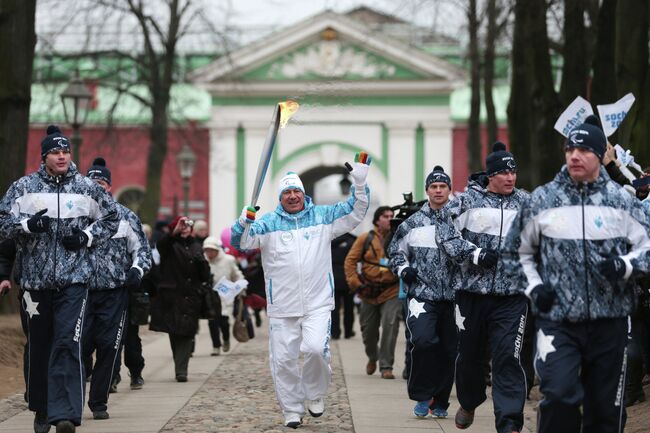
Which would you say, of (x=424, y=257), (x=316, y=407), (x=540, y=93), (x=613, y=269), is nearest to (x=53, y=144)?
(x=316, y=407)

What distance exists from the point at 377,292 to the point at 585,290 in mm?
7873

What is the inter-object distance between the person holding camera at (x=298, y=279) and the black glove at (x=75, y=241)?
1248 millimetres

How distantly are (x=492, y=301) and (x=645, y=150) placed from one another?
5648mm

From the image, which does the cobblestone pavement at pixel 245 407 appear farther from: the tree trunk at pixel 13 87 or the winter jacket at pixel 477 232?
the tree trunk at pixel 13 87

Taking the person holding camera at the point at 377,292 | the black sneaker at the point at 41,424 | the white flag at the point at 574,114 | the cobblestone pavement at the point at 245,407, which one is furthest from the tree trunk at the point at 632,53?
the black sneaker at the point at 41,424

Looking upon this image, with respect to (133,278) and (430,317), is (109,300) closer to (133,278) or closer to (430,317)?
(133,278)

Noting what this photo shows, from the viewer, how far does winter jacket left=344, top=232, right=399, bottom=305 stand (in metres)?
14.9

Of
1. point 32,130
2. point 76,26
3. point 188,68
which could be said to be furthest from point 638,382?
point 32,130

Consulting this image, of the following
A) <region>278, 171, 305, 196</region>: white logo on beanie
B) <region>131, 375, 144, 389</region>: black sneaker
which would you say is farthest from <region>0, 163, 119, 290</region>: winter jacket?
<region>131, 375, 144, 389</region>: black sneaker

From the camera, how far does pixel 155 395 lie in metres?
12.8

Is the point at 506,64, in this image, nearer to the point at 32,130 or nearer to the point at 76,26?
the point at 76,26

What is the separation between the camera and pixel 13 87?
1620cm

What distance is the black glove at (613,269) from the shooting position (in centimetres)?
700

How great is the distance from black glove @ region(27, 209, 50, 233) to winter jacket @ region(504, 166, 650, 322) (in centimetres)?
324
